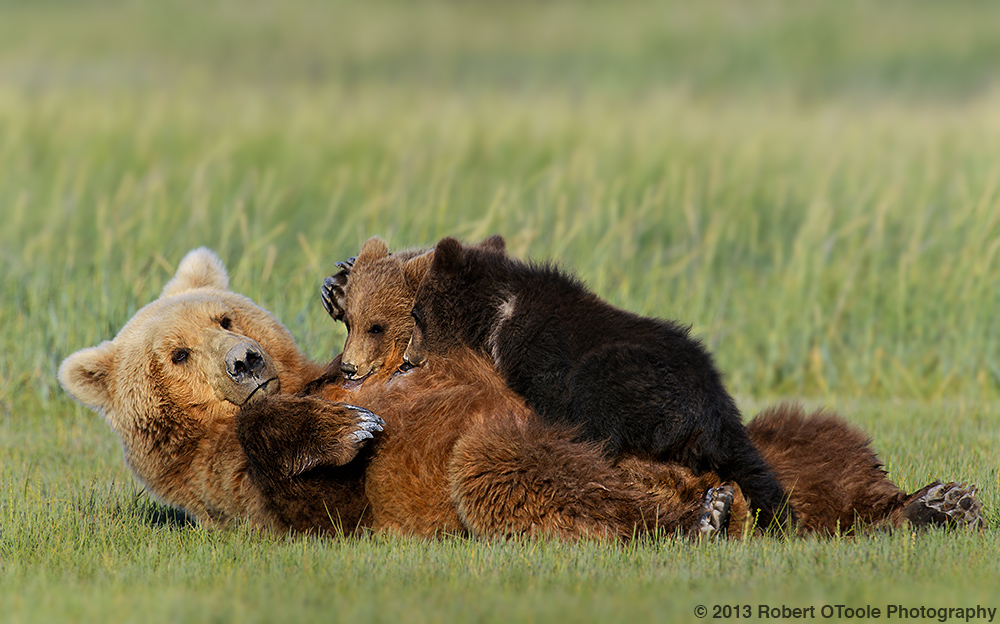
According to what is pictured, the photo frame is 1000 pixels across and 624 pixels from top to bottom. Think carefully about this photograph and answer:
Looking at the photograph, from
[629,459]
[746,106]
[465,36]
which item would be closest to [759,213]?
[629,459]

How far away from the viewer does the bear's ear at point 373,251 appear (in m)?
6.50

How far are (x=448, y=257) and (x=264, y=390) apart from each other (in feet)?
4.56

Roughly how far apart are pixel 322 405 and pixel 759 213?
31.3 feet

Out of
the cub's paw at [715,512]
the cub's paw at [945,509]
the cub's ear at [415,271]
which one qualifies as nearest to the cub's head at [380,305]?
the cub's ear at [415,271]

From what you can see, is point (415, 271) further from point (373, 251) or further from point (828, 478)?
point (828, 478)

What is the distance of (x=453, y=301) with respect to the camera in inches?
233

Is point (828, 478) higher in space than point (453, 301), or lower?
lower

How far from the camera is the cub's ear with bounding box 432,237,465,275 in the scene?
5926 mm

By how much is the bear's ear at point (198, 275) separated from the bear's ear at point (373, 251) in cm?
88

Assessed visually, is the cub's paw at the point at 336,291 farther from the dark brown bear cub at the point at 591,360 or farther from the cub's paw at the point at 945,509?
the cub's paw at the point at 945,509

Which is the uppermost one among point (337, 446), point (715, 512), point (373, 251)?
point (373, 251)

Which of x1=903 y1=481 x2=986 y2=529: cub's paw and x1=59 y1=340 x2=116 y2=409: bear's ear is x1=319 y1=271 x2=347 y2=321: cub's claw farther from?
x1=903 y1=481 x2=986 y2=529: cub's paw

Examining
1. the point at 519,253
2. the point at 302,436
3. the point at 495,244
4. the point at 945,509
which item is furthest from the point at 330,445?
the point at 519,253

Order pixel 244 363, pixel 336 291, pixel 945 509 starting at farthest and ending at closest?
pixel 336 291 → pixel 244 363 → pixel 945 509
